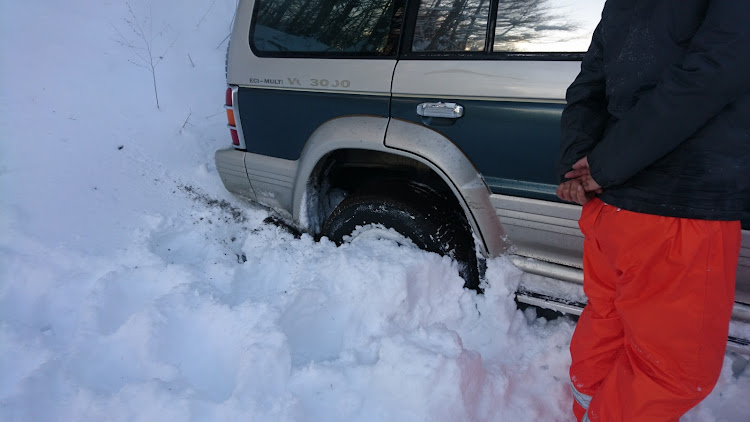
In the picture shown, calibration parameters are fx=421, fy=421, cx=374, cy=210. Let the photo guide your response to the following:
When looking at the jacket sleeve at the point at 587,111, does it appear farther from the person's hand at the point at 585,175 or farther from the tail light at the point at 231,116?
the tail light at the point at 231,116

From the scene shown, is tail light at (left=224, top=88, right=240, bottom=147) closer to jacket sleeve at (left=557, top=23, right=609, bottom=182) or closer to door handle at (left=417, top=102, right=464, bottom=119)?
door handle at (left=417, top=102, right=464, bottom=119)

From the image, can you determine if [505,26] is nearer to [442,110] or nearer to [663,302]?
[442,110]

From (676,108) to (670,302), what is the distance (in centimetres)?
54

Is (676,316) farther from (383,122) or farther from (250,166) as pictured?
(250,166)

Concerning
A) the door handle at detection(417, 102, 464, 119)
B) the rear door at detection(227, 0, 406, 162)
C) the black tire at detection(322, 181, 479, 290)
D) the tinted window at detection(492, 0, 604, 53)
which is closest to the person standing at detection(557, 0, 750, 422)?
the tinted window at detection(492, 0, 604, 53)

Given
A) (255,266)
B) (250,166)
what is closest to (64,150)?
(250,166)

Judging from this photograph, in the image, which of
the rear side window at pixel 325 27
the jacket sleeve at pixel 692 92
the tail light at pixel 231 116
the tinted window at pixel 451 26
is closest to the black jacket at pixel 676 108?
the jacket sleeve at pixel 692 92

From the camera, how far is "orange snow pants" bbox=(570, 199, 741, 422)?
1.14 m

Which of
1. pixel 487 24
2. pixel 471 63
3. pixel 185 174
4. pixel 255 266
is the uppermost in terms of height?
pixel 487 24

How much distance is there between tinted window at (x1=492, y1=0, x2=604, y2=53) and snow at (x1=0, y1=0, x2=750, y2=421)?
0.97 m

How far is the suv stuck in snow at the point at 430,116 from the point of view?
1726 millimetres

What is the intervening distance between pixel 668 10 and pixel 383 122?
1202 mm

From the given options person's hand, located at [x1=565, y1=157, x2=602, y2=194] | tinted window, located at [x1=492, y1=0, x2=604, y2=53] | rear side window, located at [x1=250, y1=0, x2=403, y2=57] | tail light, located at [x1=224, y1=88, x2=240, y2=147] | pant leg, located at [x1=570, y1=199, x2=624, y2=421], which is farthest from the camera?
tail light, located at [x1=224, y1=88, x2=240, y2=147]

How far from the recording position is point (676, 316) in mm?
1177
